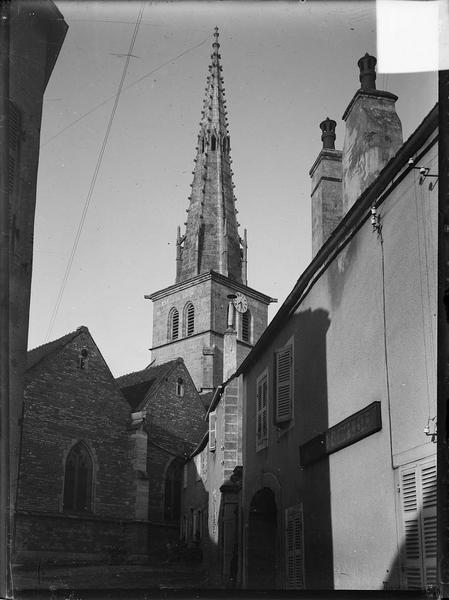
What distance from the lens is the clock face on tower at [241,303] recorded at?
51.2 metres

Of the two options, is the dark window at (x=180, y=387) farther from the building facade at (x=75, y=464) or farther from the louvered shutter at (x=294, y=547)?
the louvered shutter at (x=294, y=547)

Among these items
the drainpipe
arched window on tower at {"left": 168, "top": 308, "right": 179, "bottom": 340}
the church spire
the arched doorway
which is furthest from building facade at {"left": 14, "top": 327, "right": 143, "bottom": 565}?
the church spire

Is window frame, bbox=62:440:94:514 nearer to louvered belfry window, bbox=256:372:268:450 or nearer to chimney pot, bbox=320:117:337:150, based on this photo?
louvered belfry window, bbox=256:372:268:450

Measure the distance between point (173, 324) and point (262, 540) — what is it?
40846mm

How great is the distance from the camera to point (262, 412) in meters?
13.2

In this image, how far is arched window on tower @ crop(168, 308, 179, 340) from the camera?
53.9m

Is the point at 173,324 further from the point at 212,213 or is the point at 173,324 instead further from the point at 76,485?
the point at 76,485

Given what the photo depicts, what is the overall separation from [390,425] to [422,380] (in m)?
0.84

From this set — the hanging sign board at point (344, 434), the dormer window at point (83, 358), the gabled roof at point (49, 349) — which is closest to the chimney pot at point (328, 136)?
the hanging sign board at point (344, 434)

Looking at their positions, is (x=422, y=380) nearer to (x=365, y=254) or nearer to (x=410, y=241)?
(x=410, y=241)

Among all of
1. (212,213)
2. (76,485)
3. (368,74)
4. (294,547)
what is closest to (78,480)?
(76,485)

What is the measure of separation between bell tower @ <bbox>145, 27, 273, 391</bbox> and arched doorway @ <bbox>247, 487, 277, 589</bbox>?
36528mm

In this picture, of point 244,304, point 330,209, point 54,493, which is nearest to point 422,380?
point 330,209

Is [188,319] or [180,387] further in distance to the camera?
[188,319]
